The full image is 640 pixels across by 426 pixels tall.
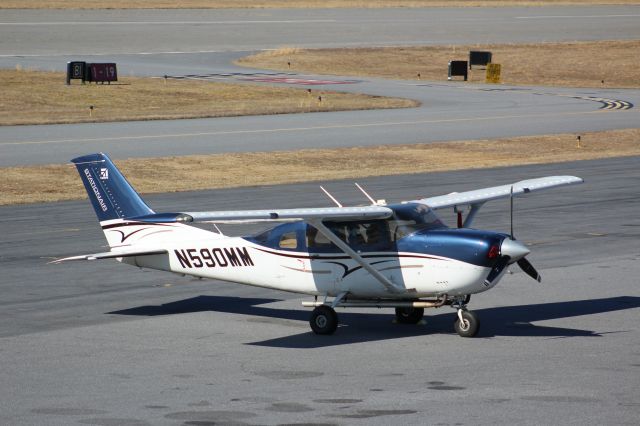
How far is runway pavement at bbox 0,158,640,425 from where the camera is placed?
15945 millimetres

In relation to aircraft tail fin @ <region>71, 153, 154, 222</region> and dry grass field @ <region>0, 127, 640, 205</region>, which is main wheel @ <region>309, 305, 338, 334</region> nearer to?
aircraft tail fin @ <region>71, 153, 154, 222</region>

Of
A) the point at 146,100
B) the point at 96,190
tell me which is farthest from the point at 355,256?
the point at 146,100

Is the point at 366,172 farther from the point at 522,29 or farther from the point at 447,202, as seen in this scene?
the point at 522,29

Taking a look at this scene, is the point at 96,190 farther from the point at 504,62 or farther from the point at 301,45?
the point at 301,45

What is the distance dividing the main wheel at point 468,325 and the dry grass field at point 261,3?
115797 mm

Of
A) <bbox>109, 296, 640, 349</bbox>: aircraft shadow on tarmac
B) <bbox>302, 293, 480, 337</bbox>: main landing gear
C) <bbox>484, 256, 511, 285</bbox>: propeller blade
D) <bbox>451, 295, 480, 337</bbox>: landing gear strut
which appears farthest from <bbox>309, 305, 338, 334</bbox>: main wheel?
<bbox>484, 256, 511, 285</bbox>: propeller blade

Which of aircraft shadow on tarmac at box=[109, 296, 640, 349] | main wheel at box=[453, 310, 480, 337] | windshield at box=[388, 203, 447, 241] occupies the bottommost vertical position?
aircraft shadow on tarmac at box=[109, 296, 640, 349]

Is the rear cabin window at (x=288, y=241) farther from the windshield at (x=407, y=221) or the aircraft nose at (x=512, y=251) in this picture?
the aircraft nose at (x=512, y=251)

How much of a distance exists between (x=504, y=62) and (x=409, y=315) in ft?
235

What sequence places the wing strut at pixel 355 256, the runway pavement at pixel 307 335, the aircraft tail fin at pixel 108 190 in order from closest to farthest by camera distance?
the runway pavement at pixel 307 335, the wing strut at pixel 355 256, the aircraft tail fin at pixel 108 190

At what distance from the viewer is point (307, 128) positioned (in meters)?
57.7

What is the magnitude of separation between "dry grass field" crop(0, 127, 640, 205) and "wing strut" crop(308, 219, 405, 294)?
20914 millimetres

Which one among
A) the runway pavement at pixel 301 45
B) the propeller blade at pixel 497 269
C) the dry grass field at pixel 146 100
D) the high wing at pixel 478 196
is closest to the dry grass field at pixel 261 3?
the runway pavement at pixel 301 45

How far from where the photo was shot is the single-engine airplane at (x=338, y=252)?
19.7 m
